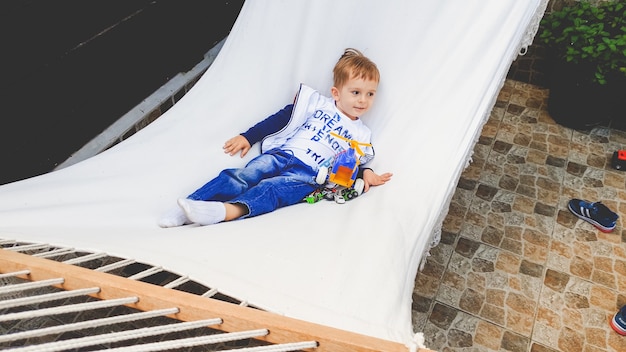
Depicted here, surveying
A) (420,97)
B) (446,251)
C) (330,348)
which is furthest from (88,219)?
(446,251)

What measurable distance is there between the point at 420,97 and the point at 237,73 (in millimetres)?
663

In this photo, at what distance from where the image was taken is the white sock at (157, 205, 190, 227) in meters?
1.17

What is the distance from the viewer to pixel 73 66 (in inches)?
63.0

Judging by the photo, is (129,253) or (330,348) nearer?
(330,348)

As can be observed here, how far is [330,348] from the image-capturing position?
68cm

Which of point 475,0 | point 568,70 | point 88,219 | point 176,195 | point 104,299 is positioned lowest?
point 104,299

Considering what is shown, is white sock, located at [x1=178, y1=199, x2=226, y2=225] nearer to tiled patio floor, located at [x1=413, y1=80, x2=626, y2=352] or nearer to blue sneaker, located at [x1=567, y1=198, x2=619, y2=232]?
tiled patio floor, located at [x1=413, y1=80, x2=626, y2=352]

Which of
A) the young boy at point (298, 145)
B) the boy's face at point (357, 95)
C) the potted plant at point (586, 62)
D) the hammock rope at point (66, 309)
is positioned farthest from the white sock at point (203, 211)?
the potted plant at point (586, 62)

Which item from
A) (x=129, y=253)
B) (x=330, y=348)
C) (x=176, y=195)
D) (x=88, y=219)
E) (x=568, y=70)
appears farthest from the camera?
(x=568, y=70)

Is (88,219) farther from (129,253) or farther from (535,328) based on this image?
(535,328)

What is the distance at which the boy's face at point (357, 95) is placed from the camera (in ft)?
5.00

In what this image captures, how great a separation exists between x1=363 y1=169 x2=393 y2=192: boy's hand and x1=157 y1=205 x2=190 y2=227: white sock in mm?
525

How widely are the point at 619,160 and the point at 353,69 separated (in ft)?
4.47

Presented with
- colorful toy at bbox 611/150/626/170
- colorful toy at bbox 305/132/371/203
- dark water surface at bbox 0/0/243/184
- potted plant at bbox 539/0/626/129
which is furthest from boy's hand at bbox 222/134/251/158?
colorful toy at bbox 611/150/626/170
